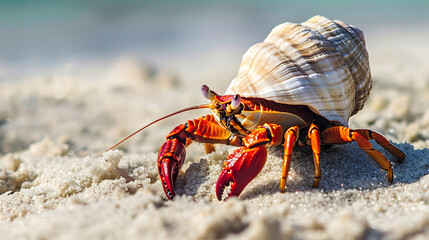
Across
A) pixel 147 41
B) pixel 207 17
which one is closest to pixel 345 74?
pixel 147 41

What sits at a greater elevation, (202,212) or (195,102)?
(202,212)

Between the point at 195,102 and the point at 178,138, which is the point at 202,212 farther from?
the point at 195,102

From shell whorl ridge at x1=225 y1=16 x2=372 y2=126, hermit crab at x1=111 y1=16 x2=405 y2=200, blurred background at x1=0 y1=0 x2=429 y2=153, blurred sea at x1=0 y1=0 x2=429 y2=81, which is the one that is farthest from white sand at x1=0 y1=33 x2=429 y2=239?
blurred sea at x1=0 y1=0 x2=429 y2=81

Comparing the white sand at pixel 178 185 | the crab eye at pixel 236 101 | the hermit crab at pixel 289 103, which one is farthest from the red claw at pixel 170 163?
the crab eye at pixel 236 101

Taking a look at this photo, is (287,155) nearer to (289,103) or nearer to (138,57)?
(289,103)

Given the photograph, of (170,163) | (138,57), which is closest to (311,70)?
(170,163)

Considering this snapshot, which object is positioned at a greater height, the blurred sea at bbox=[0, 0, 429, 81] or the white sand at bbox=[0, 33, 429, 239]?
the white sand at bbox=[0, 33, 429, 239]

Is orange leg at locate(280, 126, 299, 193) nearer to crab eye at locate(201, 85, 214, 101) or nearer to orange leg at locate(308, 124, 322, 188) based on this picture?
orange leg at locate(308, 124, 322, 188)
